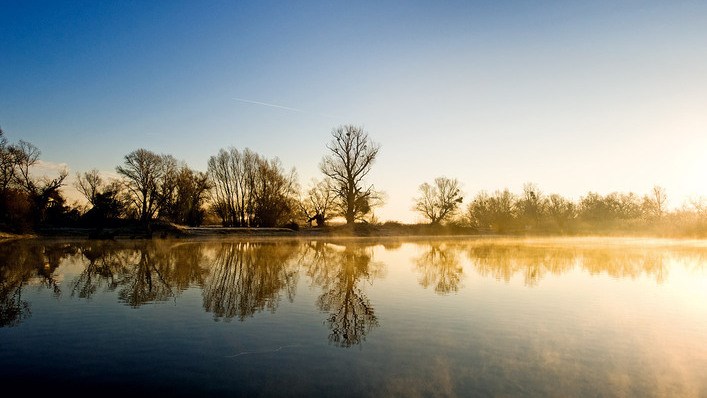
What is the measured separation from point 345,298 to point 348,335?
4.15 metres

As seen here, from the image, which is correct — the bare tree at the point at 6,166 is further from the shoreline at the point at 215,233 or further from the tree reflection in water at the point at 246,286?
the tree reflection in water at the point at 246,286

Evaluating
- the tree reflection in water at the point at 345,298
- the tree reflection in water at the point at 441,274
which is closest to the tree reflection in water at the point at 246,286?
the tree reflection in water at the point at 345,298

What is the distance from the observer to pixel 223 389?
595cm

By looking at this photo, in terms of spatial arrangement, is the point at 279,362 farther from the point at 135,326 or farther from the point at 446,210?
the point at 446,210

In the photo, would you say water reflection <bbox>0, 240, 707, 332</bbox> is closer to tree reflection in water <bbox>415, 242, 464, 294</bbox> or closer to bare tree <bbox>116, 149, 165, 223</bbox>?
tree reflection in water <bbox>415, 242, 464, 294</bbox>

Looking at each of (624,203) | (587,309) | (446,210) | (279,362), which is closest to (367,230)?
(446,210)

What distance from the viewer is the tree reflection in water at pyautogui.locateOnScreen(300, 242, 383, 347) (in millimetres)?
9281

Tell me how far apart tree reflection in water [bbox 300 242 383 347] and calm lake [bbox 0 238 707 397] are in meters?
0.08

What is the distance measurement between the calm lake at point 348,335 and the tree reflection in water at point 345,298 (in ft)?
0.25

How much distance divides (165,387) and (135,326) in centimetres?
408

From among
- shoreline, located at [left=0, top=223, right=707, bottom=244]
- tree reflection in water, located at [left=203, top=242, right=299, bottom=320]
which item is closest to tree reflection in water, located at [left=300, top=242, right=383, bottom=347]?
tree reflection in water, located at [left=203, top=242, right=299, bottom=320]

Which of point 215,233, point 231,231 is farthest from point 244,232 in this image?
point 215,233

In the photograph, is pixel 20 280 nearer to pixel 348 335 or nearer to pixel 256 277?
pixel 256 277

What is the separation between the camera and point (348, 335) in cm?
902
